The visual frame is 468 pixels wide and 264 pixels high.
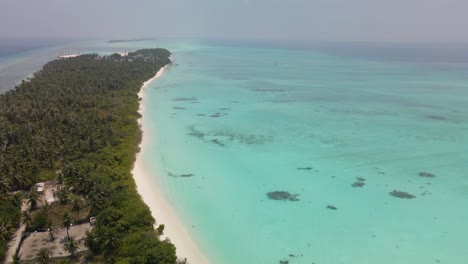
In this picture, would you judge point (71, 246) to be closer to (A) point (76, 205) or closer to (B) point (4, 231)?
(A) point (76, 205)

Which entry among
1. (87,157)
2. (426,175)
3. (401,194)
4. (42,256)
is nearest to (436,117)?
(426,175)

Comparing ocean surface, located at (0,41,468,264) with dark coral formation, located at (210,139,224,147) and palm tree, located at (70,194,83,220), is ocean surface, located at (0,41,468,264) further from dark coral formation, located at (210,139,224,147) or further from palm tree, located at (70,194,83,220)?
palm tree, located at (70,194,83,220)

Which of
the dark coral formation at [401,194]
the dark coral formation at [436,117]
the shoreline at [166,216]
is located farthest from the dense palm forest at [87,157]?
the dark coral formation at [436,117]

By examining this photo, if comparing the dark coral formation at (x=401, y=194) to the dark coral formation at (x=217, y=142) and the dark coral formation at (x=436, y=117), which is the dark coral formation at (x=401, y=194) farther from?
the dark coral formation at (x=436, y=117)

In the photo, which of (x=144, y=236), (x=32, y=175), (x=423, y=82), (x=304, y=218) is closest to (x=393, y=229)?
(x=304, y=218)

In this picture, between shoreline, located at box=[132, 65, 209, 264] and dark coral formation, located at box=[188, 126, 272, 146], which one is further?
dark coral formation, located at box=[188, 126, 272, 146]

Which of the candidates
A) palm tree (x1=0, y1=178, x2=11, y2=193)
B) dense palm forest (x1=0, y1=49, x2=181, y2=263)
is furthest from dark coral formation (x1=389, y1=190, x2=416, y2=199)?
palm tree (x1=0, y1=178, x2=11, y2=193)

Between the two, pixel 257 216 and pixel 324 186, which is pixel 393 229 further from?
pixel 257 216
